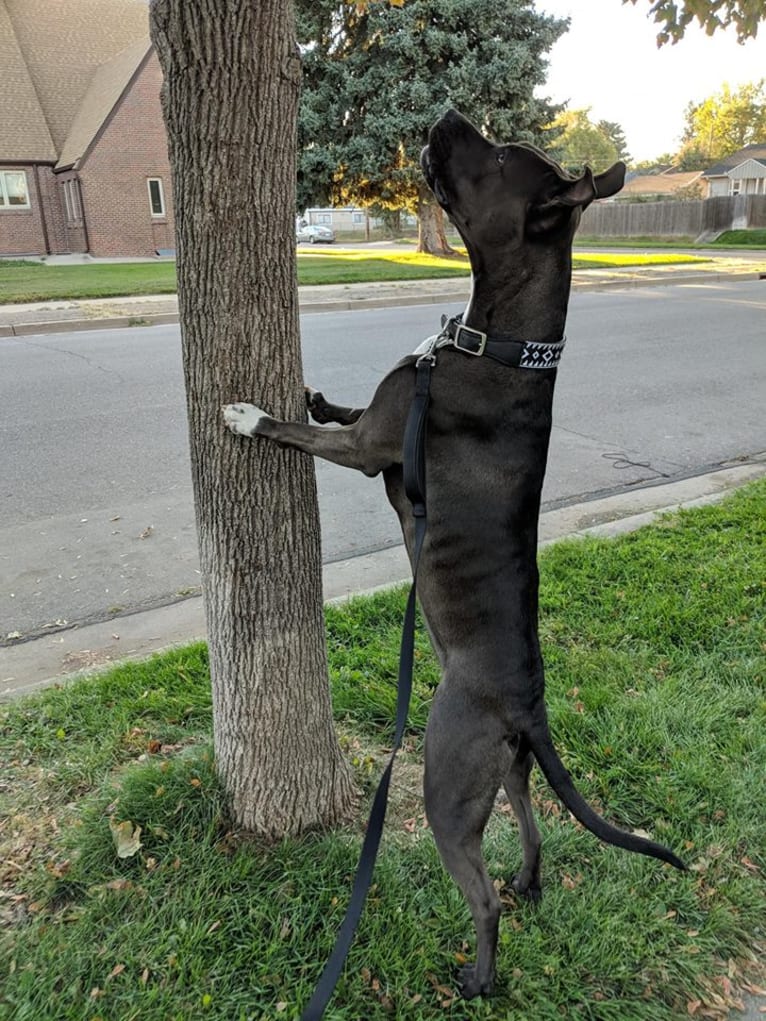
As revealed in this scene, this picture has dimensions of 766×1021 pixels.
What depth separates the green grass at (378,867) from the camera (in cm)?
213

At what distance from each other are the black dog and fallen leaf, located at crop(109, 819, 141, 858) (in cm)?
99

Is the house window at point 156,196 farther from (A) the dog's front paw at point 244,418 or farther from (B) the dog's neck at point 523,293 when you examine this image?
(B) the dog's neck at point 523,293

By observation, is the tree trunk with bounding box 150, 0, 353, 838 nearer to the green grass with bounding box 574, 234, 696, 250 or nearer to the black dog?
the black dog

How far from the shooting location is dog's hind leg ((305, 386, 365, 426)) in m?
2.64

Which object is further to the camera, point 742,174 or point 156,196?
point 742,174

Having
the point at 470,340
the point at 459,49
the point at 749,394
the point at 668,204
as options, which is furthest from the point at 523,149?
the point at 668,204

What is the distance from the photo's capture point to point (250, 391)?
234cm

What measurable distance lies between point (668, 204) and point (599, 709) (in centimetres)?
4342

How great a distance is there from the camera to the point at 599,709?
3.25 metres

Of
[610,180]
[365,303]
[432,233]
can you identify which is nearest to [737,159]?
[432,233]

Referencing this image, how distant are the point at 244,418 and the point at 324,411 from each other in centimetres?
43

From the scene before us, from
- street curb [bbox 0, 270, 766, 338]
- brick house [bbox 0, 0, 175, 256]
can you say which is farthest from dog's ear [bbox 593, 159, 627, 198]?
brick house [bbox 0, 0, 175, 256]

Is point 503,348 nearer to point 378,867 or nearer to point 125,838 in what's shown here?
point 378,867

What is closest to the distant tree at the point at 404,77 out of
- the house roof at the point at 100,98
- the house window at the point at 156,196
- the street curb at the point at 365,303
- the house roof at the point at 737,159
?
the street curb at the point at 365,303
